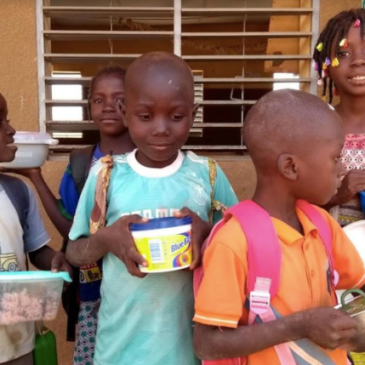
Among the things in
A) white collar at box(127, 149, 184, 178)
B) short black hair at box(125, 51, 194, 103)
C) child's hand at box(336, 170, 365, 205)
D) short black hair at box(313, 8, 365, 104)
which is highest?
short black hair at box(313, 8, 365, 104)

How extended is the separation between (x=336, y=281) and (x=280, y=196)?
295 mm

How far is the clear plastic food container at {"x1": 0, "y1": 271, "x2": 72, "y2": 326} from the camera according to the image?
1.42m

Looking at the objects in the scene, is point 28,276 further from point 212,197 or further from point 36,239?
point 212,197

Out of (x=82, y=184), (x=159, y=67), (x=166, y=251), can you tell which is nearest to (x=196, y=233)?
(x=166, y=251)

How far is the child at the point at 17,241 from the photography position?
1585 millimetres

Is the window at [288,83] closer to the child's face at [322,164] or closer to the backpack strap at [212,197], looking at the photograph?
the backpack strap at [212,197]

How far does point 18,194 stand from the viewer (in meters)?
1.72

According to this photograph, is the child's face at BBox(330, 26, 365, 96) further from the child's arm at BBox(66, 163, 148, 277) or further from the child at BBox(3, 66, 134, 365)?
the child's arm at BBox(66, 163, 148, 277)

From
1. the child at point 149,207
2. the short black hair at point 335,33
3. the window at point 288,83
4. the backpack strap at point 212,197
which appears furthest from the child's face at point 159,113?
the window at point 288,83

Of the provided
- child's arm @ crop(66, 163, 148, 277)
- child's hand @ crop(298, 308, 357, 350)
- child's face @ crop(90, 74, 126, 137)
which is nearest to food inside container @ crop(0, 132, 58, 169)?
child's face @ crop(90, 74, 126, 137)

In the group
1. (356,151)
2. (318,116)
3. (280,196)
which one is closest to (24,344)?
(280,196)

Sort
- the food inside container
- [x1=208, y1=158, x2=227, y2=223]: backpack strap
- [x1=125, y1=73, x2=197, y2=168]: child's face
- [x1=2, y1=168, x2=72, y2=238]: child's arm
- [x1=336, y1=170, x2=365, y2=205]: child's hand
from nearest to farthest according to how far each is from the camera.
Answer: [x1=125, y1=73, x2=197, y2=168]: child's face < [x1=208, y1=158, x2=227, y2=223]: backpack strap < [x1=336, y1=170, x2=365, y2=205]: child's hand < [x1=2, y1=168, x2=72, y2=238]: child's arm < the food inside container

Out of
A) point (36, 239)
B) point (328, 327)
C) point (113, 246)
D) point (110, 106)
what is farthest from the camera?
point (110, 106)

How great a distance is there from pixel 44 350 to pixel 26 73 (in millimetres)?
1794
